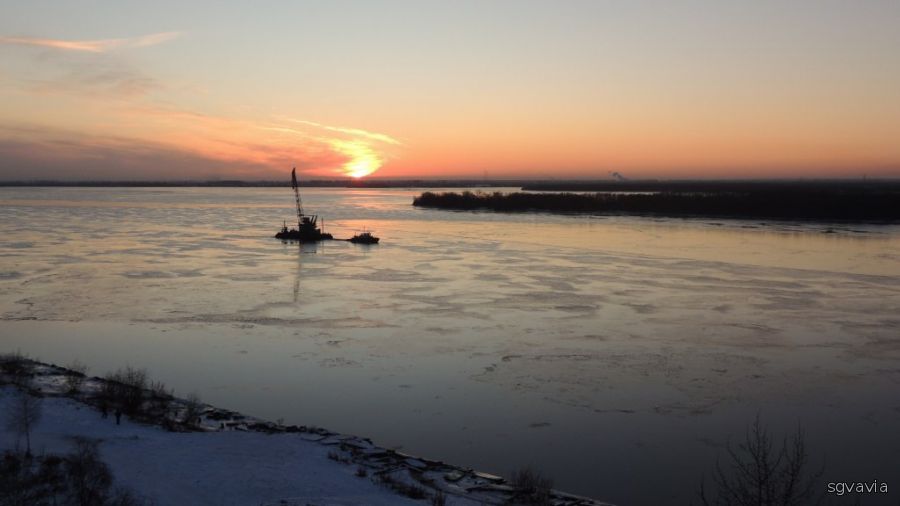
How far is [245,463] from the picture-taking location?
8.09 m

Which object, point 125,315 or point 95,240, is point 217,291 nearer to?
point 125,315

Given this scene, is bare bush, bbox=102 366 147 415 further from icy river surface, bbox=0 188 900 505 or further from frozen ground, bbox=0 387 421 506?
icy river surface, bbox=0 188 900 505

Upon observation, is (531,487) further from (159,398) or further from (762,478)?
(159,398)

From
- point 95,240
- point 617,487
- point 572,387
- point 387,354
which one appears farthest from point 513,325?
point 95,240

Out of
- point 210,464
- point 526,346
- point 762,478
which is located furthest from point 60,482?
point 526,346

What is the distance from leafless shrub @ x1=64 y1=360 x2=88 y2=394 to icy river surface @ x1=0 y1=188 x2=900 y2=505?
0.34 metres

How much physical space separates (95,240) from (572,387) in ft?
106

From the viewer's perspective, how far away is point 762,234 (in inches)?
1588

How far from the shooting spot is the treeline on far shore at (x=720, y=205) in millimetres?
52906

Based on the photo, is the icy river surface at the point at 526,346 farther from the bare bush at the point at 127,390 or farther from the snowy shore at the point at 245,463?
the snowy shore at the point at 245,463

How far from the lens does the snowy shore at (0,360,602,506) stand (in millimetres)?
7293

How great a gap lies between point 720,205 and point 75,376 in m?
58.8

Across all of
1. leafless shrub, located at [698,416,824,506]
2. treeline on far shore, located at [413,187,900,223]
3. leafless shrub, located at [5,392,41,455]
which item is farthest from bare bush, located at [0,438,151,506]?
treeline on far shore, located at [413,187,900,223]

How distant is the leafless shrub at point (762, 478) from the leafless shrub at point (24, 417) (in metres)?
7.69
